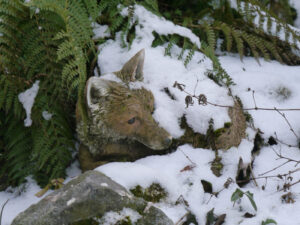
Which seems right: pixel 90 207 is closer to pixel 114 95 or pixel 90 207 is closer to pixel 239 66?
pixel 114 95

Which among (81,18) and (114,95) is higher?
(81,18)

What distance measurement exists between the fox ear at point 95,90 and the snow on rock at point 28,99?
0.86 m

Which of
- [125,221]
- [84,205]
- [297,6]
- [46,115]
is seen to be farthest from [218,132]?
[297,6]

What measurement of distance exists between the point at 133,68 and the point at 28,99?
1.31m

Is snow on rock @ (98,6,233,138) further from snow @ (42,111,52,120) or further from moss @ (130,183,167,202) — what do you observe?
snow @ (42,111,52,120)

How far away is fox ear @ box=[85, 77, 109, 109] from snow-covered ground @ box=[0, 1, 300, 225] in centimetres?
45

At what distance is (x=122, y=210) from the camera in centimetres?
255

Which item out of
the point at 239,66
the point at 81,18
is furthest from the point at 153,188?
the point at 239,66

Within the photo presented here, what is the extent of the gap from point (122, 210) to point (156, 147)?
0.96 metres

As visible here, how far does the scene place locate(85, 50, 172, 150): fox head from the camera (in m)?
3.31

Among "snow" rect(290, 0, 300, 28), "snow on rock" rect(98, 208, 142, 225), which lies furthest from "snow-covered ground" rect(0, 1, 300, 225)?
"snow" rect(290, 0, 300, 28)

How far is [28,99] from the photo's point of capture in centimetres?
379

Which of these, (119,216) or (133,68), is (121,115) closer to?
(133,68)

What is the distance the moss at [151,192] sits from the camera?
317cm
